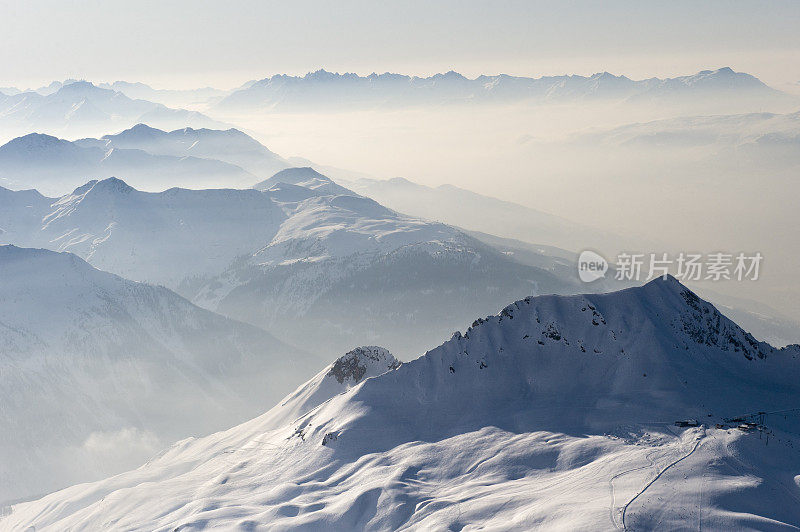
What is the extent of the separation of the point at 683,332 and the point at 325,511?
270ft

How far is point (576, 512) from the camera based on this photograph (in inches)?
3337

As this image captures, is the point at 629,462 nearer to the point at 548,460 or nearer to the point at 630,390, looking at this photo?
the point at 548,460

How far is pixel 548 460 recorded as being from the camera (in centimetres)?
10681

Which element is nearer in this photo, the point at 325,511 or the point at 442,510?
the point at 442,510

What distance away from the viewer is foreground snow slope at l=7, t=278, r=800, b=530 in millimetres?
87062

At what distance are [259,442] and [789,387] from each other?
12689 cm

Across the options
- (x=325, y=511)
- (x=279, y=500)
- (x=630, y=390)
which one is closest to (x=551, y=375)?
(x=630, y=390)

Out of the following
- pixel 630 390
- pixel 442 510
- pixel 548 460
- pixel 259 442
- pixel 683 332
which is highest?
pixel 683 332

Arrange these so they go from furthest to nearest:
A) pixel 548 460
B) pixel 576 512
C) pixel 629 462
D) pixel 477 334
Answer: pixel 477 334, pixel 548 460, pixel 629 462, pixel 576 512

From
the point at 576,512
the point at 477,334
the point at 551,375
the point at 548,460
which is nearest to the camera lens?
the point at 576,512

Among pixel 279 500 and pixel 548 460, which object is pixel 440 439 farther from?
pixel 279 500

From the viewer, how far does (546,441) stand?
111250 millimetres

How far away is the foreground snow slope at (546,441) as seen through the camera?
87062 millimetres

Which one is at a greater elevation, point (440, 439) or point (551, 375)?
point (551, 375)
